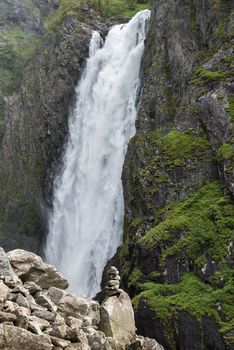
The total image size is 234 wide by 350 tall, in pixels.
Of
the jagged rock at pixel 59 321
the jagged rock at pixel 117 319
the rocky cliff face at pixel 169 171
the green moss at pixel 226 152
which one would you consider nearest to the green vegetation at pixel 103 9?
the rocky cliff face at pixel 169 171

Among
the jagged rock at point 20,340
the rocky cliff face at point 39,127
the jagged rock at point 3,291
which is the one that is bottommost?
the jagged rock at point 20,340

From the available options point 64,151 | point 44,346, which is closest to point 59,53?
point 64,151

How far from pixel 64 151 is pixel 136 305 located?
25.8 meters

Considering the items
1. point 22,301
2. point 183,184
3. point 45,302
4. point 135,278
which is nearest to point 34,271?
point 45,302

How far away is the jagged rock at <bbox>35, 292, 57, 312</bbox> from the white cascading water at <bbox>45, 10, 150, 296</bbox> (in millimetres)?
19311

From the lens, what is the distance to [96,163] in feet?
140

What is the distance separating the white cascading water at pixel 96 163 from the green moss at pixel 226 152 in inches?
446

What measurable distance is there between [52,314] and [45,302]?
94 centimetres

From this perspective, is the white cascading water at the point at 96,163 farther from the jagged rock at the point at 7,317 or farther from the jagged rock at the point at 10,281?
the jagged rock at the point at 7,317

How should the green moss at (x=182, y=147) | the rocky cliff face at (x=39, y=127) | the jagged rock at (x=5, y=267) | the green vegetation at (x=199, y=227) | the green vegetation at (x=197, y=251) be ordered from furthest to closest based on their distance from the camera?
the rocky cliff face at (x=39, y=127), the green moss at (x=182, y=147), the green vegetation at (x=199, y=227), the green vegetation at (x=197, y=251), the jagged rock at (x=5, y=267)

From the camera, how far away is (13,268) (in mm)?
18016

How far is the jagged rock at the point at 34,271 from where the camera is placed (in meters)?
18.1

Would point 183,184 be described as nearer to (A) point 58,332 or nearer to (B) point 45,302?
(B) point 45,302

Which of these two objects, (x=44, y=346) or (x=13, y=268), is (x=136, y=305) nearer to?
(x=13, y=268)
